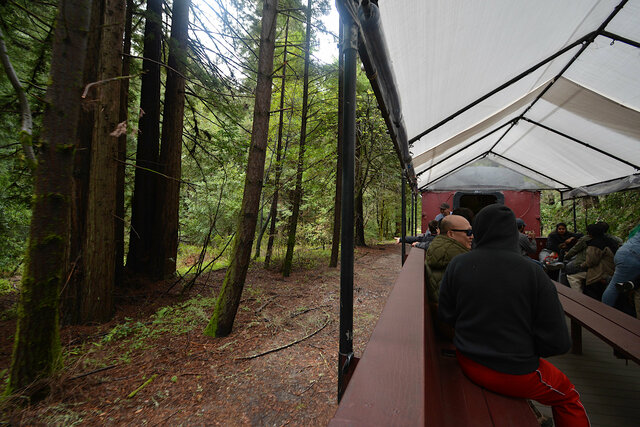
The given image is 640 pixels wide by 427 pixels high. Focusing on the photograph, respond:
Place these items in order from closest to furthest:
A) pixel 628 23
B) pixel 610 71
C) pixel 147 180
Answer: pixel 628 23, pixel 610 71, pixel 147 180

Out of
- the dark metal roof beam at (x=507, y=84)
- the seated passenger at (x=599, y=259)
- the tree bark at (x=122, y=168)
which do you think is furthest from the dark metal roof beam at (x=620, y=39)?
the tree bark at (x=122, y=168)

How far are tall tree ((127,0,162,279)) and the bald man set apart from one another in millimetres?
6354

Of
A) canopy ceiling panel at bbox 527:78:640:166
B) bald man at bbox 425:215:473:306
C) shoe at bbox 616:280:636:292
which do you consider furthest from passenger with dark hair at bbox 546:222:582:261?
bald man at bbox 425:215:473:306

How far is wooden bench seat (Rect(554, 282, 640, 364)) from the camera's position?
2.17 m

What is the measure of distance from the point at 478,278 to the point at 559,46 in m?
3.44

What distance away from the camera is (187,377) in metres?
3.23

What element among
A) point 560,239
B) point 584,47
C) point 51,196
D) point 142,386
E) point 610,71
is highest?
point 584,47

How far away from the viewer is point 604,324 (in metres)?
2.61

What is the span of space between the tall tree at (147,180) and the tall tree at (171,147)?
215mm

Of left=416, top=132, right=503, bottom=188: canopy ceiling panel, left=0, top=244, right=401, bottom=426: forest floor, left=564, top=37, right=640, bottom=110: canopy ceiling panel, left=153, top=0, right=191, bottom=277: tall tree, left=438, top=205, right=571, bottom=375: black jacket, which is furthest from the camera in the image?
left=416, top=132, right=503, bottom=188: canopy ceiling panel

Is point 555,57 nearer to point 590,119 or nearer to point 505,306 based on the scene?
point 590,119

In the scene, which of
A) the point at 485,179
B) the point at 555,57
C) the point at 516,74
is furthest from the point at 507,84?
the point at 485,179

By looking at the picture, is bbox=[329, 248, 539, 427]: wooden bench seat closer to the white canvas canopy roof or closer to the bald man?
the bald man

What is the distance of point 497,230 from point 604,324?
212cm
